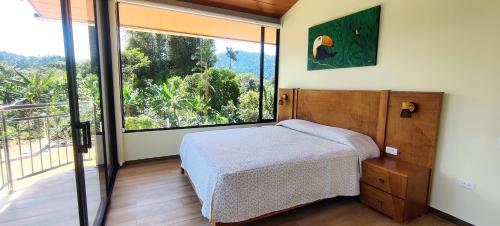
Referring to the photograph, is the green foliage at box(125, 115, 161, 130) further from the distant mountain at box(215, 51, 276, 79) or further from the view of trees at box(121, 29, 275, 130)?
the distant mountain at box(215, 51, 276, 79)

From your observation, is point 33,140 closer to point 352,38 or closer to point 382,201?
point 382,201

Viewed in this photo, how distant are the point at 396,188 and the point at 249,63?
3.35 meters

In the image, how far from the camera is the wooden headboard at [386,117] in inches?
93.4

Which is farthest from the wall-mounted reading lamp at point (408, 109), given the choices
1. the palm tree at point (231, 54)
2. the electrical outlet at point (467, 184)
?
the palm tree at point (231, 54)

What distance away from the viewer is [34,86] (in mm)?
1245

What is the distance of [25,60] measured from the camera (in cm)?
119

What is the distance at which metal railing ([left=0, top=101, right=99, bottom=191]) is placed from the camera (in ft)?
3.85

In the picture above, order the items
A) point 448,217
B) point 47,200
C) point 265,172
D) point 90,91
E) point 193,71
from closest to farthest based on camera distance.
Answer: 1. point 47,200
2. point 265,172
3. point 90,91
4. point 448,217
5. point 193,71

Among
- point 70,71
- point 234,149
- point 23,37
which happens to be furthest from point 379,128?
point 23,37

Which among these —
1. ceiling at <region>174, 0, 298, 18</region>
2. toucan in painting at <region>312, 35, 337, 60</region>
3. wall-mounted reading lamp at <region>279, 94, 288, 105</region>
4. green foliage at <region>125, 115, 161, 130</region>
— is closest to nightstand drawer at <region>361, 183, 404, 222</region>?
toucan in painting at <region>312, 35, 337, 60</region>

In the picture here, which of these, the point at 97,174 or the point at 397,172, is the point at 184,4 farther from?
the point at 397,172

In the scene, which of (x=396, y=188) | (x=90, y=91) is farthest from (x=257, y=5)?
(x=396, y=188)

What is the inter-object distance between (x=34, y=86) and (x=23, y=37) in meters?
0.25

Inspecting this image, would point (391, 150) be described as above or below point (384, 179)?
above
